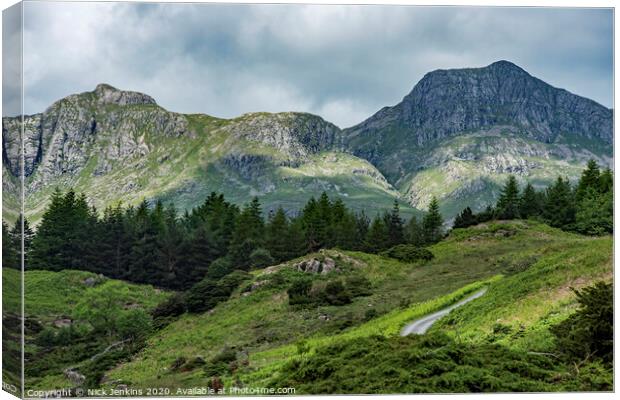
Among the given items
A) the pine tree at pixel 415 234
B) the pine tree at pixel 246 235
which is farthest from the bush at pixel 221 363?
the pine tree at pixel 415 234

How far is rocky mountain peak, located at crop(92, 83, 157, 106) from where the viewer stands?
24266 millimetres

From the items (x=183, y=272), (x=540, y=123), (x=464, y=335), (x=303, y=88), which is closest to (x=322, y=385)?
(x=464, y=335)

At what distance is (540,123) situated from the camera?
1341 inches

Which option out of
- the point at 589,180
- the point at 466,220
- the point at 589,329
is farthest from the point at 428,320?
the point at 466,220

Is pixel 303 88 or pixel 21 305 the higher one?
pixel 303 88

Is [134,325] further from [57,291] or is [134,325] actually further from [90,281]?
[90,281]

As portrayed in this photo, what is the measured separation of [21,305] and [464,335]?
13.9m

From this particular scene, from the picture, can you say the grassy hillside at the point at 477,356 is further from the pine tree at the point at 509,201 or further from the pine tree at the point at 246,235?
the pine tree at the point at 246,235

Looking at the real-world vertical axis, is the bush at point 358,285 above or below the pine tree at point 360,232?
below

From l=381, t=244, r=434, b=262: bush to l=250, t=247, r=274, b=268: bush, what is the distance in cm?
771

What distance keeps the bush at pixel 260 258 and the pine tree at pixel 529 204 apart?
13.7 meters

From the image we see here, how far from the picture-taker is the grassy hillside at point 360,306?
2150 centimetres

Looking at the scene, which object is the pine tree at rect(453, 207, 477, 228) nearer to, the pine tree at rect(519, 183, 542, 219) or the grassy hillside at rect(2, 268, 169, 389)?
the pine tree at rect(519, 183, 542, 219)

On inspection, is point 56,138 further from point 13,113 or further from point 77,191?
point 77,191
